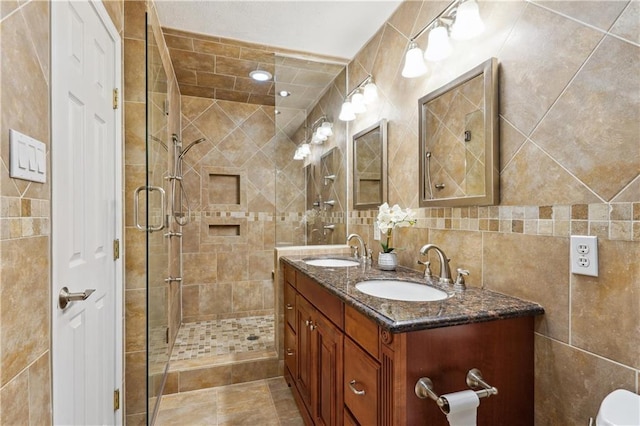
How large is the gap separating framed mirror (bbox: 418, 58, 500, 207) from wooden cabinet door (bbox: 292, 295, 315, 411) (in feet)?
2.95

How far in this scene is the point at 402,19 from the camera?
6.40 ft

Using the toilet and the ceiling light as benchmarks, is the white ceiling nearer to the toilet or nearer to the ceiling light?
the ceiling light

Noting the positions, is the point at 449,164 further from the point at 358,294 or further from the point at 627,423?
the point at 627,423

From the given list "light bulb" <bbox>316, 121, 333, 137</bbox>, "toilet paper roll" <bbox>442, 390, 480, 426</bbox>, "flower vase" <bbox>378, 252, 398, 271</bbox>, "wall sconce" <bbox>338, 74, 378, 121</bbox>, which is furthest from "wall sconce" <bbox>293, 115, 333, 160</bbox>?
"toilet paper roll" <bbox>442, 390, 480, 426</bbox>

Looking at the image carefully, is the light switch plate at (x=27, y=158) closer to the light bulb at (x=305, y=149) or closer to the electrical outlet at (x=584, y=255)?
the electrical outlet at (x=584, y=255)

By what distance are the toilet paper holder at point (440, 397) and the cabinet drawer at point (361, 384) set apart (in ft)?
0.47

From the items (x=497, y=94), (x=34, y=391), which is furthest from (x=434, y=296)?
(x=34, y=391)

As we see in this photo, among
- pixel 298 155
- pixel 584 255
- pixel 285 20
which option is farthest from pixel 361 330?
pixel 298 155

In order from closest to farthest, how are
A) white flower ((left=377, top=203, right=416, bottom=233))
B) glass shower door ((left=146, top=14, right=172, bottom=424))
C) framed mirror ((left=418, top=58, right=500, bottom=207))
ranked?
framed mirror ((left=418, top=58, right=500, bottom=207)) → glass shower door ((left=146, top=14, right=172, bottom=424)) → white flower ((left=377, top=203, right=416, bottom=233))

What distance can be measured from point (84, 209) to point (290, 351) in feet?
5.04

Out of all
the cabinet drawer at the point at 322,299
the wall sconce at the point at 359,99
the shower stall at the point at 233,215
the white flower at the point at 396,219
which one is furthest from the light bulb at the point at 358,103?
the cabinet drawer at the point at 322,299

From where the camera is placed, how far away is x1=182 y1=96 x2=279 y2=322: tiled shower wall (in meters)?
3.38

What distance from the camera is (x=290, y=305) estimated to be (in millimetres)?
2172

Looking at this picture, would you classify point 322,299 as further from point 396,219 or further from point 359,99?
point 359,99
